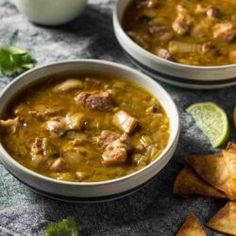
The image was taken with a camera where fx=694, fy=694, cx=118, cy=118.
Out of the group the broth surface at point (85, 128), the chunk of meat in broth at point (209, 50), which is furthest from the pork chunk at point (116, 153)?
the chunk of meat in broth at point (209, 50)

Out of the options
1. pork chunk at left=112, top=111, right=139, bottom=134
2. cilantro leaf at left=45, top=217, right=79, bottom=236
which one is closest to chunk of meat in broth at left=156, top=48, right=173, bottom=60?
pork chunk at left=112, top=111, right=139, bottom=134

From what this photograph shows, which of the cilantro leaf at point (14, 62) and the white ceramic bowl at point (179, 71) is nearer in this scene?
the white ceramic bowl at point (179, 71)

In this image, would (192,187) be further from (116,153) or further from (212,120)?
(212,120)

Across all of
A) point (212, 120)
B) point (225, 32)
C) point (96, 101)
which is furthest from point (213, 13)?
point (96, 101)

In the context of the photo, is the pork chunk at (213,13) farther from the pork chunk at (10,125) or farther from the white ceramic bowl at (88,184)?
the pork chunk at (10,125)

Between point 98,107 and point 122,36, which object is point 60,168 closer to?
point 98,107

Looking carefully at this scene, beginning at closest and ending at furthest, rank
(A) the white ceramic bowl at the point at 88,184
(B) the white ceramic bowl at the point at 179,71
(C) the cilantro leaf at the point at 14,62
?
(A) the white ceramic bowl at the point at 88,184 < (B) the white ceramic bowl at the point at 179,71 < (C) the cilantro leaf at the point at 14,62

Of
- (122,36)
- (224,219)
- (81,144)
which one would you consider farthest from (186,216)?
(122,36)
